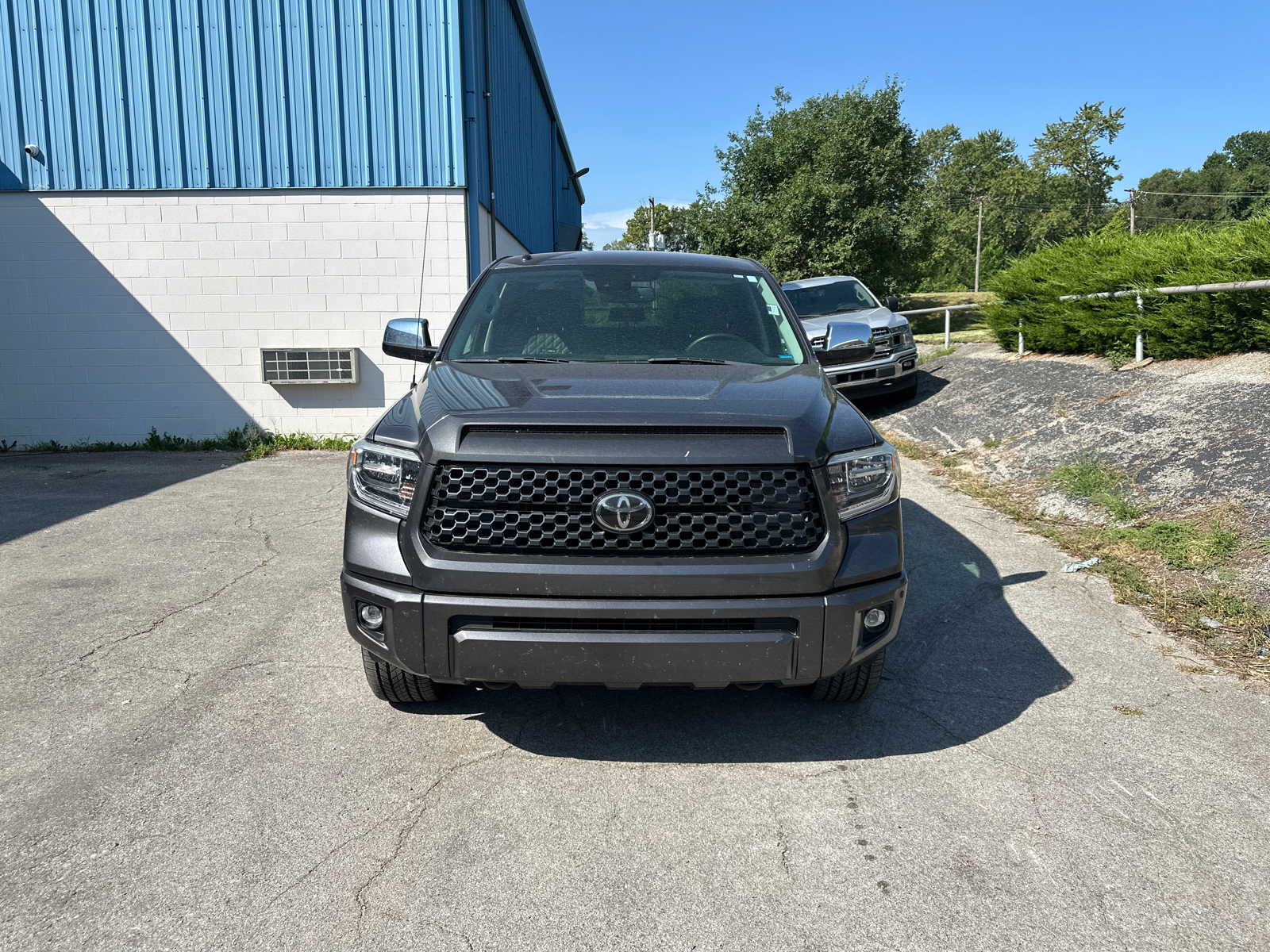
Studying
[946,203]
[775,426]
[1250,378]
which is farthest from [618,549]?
[946,203]

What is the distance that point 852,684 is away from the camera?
3279 mm

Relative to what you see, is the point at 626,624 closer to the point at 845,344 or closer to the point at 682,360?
the point at 682,360

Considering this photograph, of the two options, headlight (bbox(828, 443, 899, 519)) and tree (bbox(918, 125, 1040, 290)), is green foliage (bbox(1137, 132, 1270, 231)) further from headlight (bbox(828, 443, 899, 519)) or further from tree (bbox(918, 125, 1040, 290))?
headlight (bbox(828, 443, 899, 519))

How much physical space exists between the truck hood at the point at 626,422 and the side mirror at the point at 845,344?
3.16 ft

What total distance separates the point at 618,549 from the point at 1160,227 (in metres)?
10.6

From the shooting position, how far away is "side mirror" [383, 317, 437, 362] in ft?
13.8

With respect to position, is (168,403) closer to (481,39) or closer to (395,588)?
(481,39)

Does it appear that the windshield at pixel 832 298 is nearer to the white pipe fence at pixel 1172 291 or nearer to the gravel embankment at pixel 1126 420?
the gravel embankment at pixel 1126 420

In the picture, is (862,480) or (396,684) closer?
(862,480)

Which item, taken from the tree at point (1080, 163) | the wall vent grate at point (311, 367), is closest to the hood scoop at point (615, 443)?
the wall vent grate at point (311, 367)

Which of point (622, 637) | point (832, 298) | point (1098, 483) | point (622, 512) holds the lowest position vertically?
point (1098, 483)

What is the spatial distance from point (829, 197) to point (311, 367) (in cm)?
2223

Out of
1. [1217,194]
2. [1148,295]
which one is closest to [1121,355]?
[1148,295]

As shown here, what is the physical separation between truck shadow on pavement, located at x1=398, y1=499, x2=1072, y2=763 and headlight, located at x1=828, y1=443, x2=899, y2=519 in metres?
0.90
